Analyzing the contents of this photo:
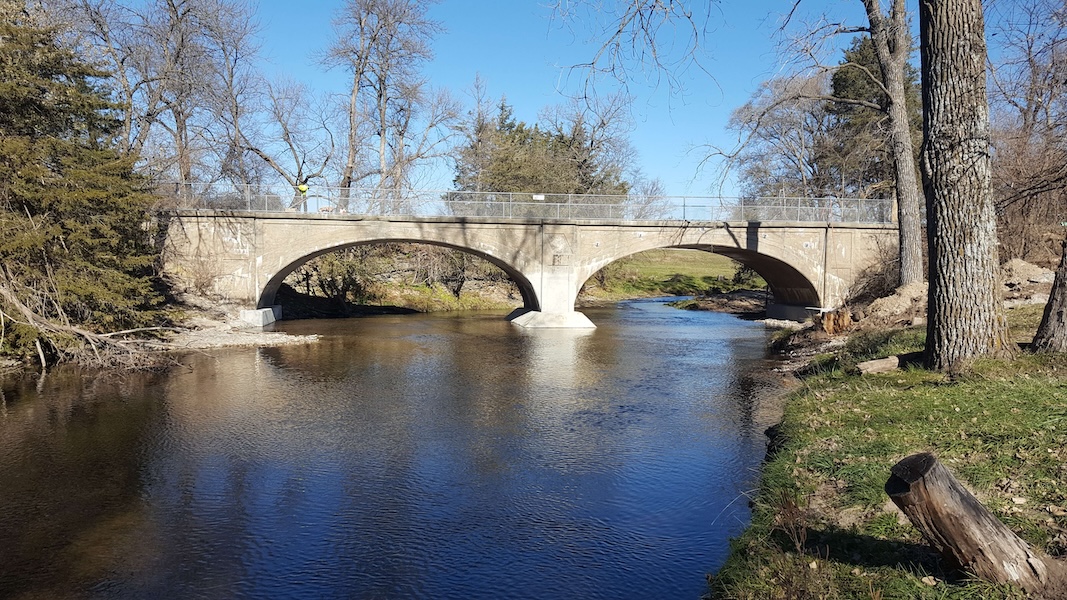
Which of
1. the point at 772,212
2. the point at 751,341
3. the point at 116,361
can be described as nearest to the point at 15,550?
the point at 116,361

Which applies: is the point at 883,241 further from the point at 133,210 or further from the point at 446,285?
the point at 133,210

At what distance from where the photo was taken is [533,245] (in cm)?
2989

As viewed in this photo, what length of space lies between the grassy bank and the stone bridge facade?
20.9m

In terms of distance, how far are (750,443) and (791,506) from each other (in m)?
4.76

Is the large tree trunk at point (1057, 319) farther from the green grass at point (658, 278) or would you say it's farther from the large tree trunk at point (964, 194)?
the green grass at point (658, 278)

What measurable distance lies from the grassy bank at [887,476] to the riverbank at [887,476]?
0.04ft

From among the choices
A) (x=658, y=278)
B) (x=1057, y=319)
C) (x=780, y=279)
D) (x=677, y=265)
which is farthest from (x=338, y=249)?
(x=677, y=265)

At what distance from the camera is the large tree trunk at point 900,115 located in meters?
17.5

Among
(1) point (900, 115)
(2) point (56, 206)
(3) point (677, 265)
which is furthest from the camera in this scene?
(3) point (677, 265)

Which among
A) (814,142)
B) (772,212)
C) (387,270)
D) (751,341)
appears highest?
(814,142)

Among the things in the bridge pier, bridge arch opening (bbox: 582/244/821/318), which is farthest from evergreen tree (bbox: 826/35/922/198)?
the bridge pier

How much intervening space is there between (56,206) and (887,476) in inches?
683

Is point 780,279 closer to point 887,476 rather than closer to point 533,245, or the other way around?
point 533,245

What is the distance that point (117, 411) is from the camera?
42.0 feet
